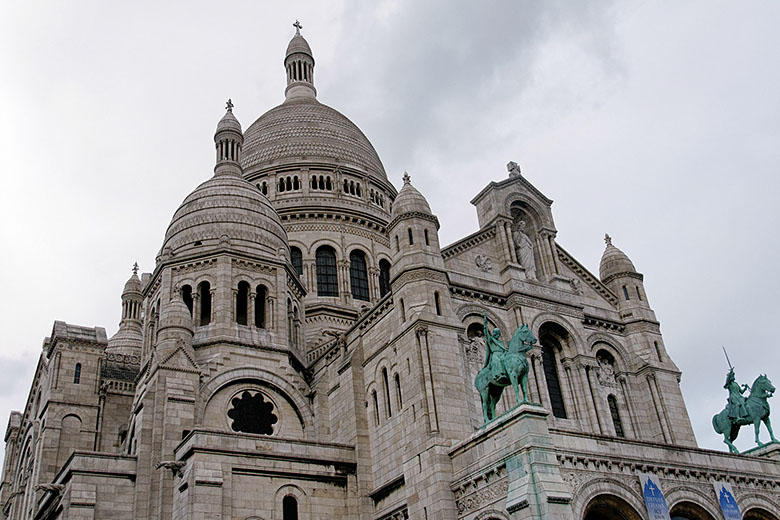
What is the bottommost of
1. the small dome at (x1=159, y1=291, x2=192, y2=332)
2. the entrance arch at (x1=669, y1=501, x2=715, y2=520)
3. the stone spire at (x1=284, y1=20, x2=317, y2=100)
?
the entrance arch at (x1=669, y1=501, x2=715, y2=520)

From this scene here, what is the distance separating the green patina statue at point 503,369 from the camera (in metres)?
23.6

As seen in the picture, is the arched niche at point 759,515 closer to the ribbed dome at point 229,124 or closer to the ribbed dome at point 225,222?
the ribbed dome at point 225,222

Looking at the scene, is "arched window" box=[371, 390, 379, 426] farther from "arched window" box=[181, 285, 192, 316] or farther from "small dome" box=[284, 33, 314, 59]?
"small dome" box=[284, 33, 314, 59]

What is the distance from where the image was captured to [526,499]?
69.9ft

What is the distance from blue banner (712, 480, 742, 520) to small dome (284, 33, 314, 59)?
5134cm

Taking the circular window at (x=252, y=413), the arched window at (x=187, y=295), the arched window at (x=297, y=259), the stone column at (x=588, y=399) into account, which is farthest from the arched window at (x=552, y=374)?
the arched window at (x=297, y=259)

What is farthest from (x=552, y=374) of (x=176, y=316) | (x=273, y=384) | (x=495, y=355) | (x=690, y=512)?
(x=176, y=316)

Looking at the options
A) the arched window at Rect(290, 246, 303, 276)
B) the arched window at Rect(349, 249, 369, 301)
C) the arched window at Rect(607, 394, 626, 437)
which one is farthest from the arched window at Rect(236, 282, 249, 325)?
the arched window at Rect(607, 394, 626, 437)

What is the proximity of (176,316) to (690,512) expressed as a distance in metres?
21.4

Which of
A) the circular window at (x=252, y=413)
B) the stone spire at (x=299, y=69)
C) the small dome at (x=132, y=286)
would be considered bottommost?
the circular window at (x=252, y=413)

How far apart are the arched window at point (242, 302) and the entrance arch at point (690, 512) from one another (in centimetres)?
2048

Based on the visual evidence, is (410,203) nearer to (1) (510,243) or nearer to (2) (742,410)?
(1) (510,243)

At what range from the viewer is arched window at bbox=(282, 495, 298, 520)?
28125 mm

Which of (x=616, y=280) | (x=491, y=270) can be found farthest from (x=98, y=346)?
(x=616, y=280)
